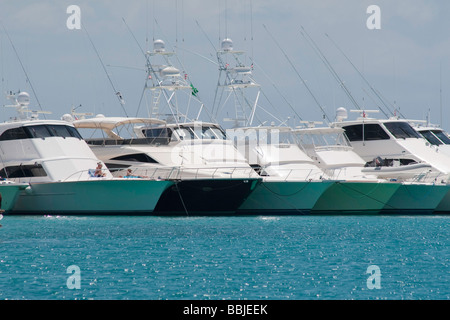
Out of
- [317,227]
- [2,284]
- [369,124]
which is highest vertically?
[369,124]

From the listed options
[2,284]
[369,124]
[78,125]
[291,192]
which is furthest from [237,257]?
[369,124]

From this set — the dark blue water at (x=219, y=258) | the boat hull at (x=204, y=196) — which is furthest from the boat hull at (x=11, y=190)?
the boat hull at (x=204, y=196)

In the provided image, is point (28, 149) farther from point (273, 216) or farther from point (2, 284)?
point (2, 284)

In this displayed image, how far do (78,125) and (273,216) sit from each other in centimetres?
1080

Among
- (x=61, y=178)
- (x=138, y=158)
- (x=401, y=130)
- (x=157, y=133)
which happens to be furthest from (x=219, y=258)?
(x=401, y=130)

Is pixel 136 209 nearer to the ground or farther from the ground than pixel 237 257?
farther from the ground

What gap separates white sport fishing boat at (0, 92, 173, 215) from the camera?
3288cm

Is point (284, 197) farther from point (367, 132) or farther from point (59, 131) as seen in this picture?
point (59, 131)

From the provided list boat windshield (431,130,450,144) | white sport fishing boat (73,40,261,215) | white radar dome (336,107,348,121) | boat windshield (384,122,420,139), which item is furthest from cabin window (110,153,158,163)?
boat windshield (431,130,450,144)

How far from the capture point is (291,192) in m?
35.8

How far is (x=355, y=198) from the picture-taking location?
37.1 m

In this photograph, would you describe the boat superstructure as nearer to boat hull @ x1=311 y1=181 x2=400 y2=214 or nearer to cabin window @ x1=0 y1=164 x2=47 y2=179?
boat hull @ x1=311 y1=181 x2=400 y2=214

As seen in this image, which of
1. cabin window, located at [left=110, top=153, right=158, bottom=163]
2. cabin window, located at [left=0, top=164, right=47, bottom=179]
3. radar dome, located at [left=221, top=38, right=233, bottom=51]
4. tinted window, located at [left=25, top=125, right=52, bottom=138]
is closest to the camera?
cabin window, located at [left=0, top=164, right=47, bottom=179]

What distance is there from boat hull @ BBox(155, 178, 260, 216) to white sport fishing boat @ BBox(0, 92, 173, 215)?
693 mm
